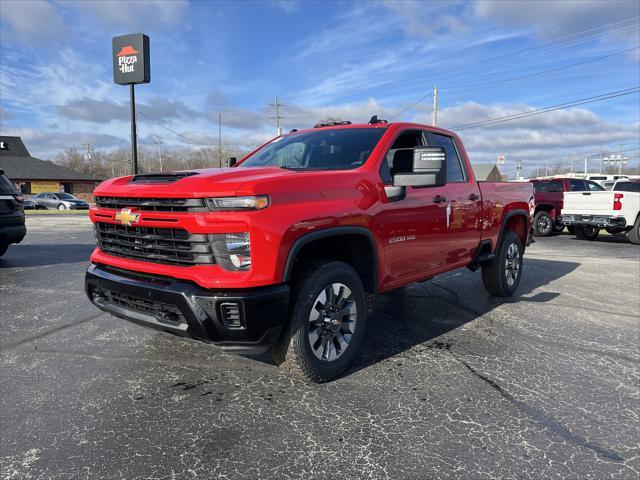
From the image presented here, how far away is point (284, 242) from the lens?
9.28ft

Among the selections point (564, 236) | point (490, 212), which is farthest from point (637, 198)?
point (490, 212)

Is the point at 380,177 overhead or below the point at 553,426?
overhead

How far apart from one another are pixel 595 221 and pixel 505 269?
344 inches

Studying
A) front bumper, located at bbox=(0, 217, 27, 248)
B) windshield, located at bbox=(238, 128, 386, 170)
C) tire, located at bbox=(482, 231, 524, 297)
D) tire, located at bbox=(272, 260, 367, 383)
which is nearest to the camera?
tire, located at bbox=(272, 260, 367, 383)

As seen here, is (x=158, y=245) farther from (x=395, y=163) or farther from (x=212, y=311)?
(x=395, y=163)

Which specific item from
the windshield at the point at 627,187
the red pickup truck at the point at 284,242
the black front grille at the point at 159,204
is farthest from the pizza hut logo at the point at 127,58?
the windshield at the point at 627,187

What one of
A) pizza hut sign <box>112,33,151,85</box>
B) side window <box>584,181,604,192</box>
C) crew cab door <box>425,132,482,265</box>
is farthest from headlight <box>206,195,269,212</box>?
pizza hut sign <box>112,33,151,85</box>

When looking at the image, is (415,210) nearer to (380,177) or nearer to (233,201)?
(380,177)

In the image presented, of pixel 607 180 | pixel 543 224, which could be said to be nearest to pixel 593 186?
pixel 543 224

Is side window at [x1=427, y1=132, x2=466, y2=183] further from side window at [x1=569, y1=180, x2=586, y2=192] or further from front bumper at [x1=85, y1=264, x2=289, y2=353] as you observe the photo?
side window at [x1=569, y1=180, x2=586, y2=192]

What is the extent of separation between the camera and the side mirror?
338cm

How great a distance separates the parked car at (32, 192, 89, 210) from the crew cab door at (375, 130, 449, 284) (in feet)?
114

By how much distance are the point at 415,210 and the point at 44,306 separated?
4.38 metres

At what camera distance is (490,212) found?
17.4ft
